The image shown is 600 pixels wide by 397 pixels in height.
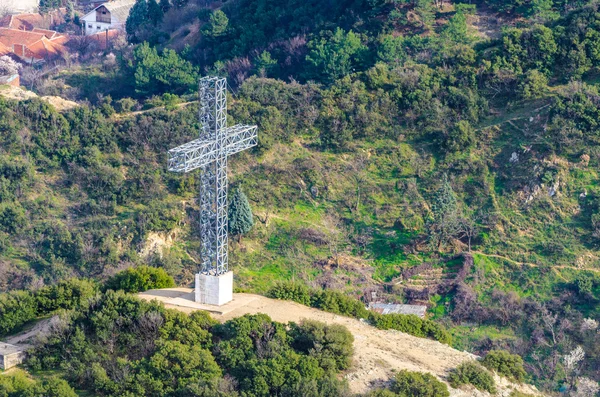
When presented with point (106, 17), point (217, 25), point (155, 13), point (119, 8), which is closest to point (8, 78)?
point (155, 13)

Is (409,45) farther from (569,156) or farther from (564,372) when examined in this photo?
(564,372)

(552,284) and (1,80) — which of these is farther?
(1,80)

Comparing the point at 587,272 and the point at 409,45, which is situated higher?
the point at 409,45

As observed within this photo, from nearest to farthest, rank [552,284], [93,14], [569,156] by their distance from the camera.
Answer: [552,284] < [569,156] < [93,14]

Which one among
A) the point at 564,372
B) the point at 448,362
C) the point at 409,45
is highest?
the point at 409,45

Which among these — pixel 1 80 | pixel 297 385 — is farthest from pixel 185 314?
pixel 1 80

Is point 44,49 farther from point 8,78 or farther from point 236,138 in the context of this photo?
point 236,138

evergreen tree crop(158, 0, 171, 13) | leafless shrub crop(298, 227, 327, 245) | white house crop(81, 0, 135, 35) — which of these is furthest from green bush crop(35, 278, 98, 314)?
white house crop(81, 0, 135, 35)
